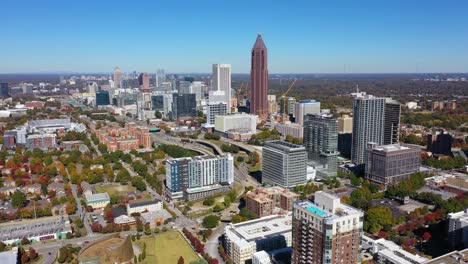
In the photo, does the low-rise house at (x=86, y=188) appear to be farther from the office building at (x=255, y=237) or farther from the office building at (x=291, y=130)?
the office building at (x=291, y=130)

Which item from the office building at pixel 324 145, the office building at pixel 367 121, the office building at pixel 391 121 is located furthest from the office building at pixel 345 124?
the office building at pixel 324 145

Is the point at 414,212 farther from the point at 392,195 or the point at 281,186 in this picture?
the point at 281,186

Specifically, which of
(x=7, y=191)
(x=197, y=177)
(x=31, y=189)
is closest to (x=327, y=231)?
(x=197, y=177)

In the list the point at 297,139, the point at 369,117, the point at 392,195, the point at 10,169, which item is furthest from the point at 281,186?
the point at 10,169

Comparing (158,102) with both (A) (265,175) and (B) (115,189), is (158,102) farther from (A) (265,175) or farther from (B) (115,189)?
(A) (265,175)

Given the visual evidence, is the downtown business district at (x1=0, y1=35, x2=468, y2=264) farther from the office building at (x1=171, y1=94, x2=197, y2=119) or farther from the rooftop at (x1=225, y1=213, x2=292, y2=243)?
the office building at (x1=171, y1=94, x2=197, y2=119)

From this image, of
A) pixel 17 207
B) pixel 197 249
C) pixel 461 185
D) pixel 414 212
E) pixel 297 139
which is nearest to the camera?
pixel 197 249

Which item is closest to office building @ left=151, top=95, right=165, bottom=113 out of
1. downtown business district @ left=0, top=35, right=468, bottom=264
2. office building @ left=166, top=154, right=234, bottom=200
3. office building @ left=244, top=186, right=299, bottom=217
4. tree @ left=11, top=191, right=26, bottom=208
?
downtown business district @ left=0, top=35, right=468, bottom=264
